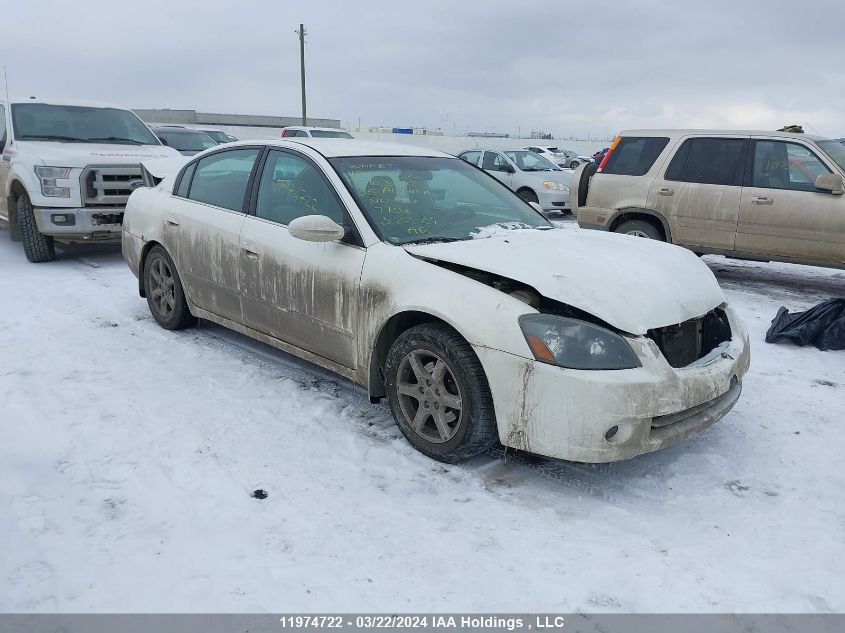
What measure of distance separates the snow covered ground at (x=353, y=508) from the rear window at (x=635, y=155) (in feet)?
14.5

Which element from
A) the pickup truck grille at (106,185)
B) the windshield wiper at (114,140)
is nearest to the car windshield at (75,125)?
the windshield wiper at (114,140)

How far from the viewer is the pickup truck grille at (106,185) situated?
8070mm

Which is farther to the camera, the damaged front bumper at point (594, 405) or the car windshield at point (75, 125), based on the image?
the car windshield at point (75, 125)

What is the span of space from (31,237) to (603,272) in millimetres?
7560

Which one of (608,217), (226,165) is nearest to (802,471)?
(226,165)

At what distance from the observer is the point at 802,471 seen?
3.63 metres

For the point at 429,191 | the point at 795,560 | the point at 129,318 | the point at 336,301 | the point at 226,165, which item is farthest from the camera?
the point at 129,318

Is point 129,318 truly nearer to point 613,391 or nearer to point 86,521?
point 86,521

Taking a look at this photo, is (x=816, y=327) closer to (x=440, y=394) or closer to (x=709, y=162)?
(x=709, y=162)

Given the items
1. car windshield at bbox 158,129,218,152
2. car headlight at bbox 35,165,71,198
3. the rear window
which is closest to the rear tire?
the rear window

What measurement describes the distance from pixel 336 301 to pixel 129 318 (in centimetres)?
302

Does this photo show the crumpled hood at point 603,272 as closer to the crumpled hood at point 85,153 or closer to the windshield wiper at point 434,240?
the windshield wiper at point 434,240

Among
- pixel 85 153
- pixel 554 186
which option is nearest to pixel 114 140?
pixel 85 153

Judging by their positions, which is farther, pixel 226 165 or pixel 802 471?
pixel 226 165
